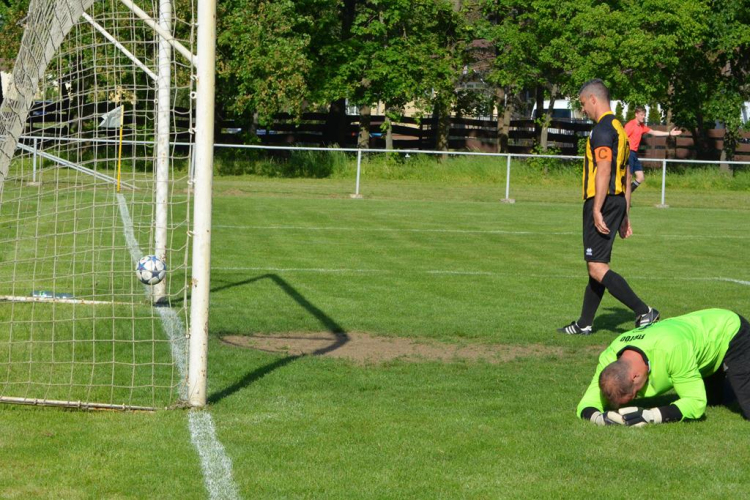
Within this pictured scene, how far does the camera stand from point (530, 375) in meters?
7.96

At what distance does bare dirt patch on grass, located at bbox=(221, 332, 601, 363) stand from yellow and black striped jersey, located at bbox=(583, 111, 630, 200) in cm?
154

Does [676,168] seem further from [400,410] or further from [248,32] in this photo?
[400,410]

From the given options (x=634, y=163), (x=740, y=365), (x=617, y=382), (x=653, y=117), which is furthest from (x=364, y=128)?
(x=617, y=382)

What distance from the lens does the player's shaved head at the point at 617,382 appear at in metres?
5.93

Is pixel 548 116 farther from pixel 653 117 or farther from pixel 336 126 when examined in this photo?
pixel 653 117

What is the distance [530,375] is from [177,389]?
2729 mm

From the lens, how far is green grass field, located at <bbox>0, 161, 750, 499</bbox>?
5.26 m

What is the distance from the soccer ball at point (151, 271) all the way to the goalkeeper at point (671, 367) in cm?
490

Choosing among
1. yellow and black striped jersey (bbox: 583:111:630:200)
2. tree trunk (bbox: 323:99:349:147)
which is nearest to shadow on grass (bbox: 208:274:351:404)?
yellow and black striped jersey (bbox: 583:111:630:200)

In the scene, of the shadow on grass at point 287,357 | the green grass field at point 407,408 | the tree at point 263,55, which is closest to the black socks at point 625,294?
the green grass field at point 407,408

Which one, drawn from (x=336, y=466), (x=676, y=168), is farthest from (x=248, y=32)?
(x=336, y=466)

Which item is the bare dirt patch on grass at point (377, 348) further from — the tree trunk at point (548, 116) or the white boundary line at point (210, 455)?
the tree trunk at point (548, 116)

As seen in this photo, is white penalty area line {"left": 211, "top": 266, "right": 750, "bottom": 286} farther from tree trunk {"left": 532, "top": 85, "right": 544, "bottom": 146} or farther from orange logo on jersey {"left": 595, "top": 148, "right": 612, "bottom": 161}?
tree trunk {"left": 532, "top": 85, "right": 544, "bottom": 146}

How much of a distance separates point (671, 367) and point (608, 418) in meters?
0.53
